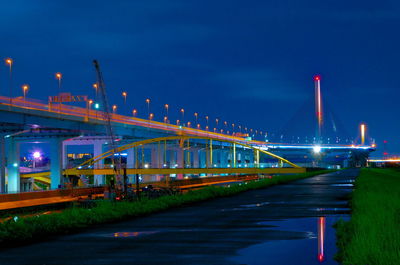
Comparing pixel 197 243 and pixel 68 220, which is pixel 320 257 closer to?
pixel 197 243

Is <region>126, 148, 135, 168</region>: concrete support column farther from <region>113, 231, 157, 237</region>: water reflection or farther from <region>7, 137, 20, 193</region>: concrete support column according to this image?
<region>113, 231, 157, 237</region>: water reflection

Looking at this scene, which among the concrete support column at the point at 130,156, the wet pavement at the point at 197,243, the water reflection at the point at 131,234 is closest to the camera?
the wet pavement at the point at 197,243

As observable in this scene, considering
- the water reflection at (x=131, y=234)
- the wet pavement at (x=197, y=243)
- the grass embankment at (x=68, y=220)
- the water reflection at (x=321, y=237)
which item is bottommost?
the water reflection at (x=321, y=237)

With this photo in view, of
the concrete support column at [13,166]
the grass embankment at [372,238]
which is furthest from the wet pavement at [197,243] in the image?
the concrete support column at [13,166]

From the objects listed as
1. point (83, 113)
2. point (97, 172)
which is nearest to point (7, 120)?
point (83, 113)

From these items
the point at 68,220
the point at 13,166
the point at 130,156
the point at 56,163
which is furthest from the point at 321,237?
the point at 130,156

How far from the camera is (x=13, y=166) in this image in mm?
97125

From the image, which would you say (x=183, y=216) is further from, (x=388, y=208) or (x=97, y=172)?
(x=97, y=172)

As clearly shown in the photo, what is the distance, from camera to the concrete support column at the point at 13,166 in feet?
316

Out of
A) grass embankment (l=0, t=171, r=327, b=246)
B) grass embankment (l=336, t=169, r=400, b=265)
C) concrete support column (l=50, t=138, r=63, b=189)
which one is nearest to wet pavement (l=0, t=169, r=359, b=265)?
grass embankment (l=336, t=169, r=400, b=265)

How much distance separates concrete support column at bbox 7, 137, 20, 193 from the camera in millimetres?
96438

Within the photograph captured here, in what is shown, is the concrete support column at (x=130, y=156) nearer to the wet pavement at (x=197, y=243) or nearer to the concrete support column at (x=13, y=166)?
the concrete support column at (x=13, y=166)

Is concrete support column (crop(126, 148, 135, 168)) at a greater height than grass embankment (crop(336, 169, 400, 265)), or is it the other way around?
A: concrete support column (crop(126, 148, 135, 168))

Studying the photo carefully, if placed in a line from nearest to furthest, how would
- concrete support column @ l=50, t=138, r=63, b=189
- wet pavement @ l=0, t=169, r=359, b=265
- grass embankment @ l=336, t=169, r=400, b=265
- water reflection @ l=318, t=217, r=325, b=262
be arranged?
grass embankment @ l=336, t=169, r=400, b=265 → wet pavement @ l=0, t=169, r=359, b=265 → water reflection @ l=318, t=217, r=325, b=262 → concrete support column @ l=50, t=138, r=63, b=189
